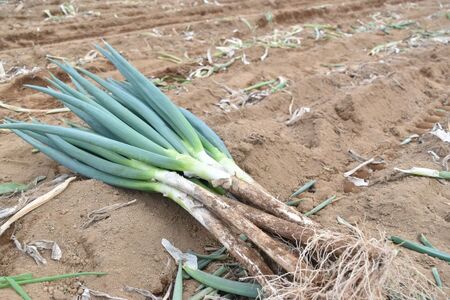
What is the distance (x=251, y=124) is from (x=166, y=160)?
1.04m

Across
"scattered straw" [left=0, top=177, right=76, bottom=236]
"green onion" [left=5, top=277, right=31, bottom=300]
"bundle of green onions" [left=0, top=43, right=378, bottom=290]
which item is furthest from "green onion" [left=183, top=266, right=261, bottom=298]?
"scattered straw" [left=0, top=177, right=76, bottom=236]

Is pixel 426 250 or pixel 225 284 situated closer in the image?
pixel 225 284

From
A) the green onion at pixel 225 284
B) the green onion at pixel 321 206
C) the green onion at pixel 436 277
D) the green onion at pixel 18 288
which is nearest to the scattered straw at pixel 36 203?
the green onion at pixel 18 288

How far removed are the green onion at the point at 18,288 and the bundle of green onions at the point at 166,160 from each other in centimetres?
57

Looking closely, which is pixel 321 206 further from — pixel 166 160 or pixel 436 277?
pixel 166 160

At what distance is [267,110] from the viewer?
3.22m

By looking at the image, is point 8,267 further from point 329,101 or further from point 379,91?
point 379,91

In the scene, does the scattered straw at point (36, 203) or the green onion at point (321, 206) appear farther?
the green onion at point (321, 206)

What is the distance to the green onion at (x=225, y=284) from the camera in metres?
1.58

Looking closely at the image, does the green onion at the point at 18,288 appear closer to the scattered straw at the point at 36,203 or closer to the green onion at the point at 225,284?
the scattered straw at the point at 36,203

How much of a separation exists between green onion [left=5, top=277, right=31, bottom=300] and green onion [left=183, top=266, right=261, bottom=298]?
21.3 inches

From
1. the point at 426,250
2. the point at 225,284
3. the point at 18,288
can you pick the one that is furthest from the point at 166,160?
the point at 426,250

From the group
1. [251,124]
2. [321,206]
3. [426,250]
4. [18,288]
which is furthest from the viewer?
[251,124]

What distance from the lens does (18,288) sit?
156 cm
